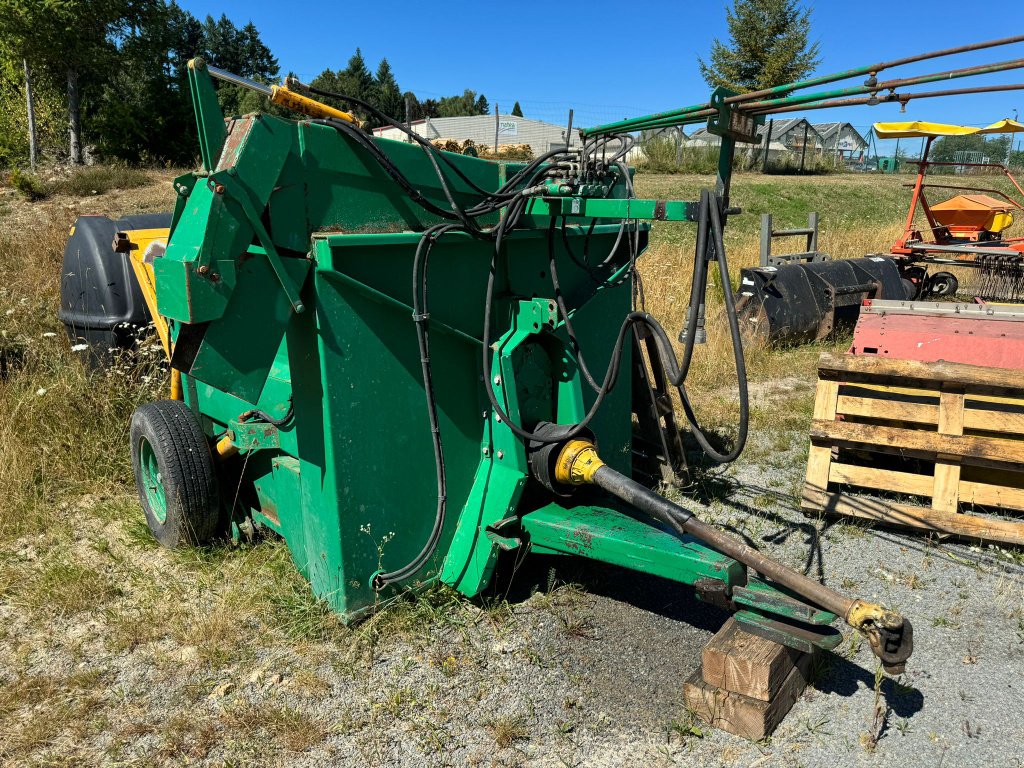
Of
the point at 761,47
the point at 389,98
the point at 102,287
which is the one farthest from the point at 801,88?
the point at 389,98

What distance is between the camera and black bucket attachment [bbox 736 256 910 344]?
25.9 ft

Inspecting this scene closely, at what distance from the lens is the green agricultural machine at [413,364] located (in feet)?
8.62

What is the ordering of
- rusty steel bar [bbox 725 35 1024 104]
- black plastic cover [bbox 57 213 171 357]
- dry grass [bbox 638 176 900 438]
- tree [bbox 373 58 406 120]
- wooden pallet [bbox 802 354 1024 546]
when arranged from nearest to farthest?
rusty steel bar [bbox 725 35 1024 104] → wooden pallet [bbox 802 354 1024 546] → black plastic cover [bbox 57 213 171 357] → dry grass [bbox 638 176 900 438] → tree [bbox 373 58 406 120]

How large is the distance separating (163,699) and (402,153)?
2273 mm

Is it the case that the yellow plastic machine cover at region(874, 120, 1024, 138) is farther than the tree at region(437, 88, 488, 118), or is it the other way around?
the tree at region(437, 88, 488, 118)

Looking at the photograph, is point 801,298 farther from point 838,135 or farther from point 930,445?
point 838,135

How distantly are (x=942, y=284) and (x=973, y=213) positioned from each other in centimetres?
128

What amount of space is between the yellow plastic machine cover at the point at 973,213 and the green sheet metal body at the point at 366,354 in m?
10.4

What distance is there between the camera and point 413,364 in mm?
3076

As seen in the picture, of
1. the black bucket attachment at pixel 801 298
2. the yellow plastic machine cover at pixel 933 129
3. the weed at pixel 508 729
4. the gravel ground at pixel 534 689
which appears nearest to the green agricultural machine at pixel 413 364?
the gravel ground at pixel 534 689

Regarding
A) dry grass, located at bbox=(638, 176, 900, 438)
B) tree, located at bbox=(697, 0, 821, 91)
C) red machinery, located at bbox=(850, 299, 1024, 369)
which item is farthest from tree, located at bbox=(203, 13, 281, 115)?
red machinery, located at bbox=(850, 299, 1024, 369)

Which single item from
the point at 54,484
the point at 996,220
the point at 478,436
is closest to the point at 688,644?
the point at 478,436

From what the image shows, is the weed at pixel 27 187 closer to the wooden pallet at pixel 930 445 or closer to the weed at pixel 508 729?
the wooden pallet at pixel 930 445

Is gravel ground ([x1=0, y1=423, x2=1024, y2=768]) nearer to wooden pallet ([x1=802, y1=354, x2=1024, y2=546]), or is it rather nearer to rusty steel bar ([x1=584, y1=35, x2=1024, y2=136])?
wooden pallet ([x1=802, y1=354, x2=1024, y2=546])
